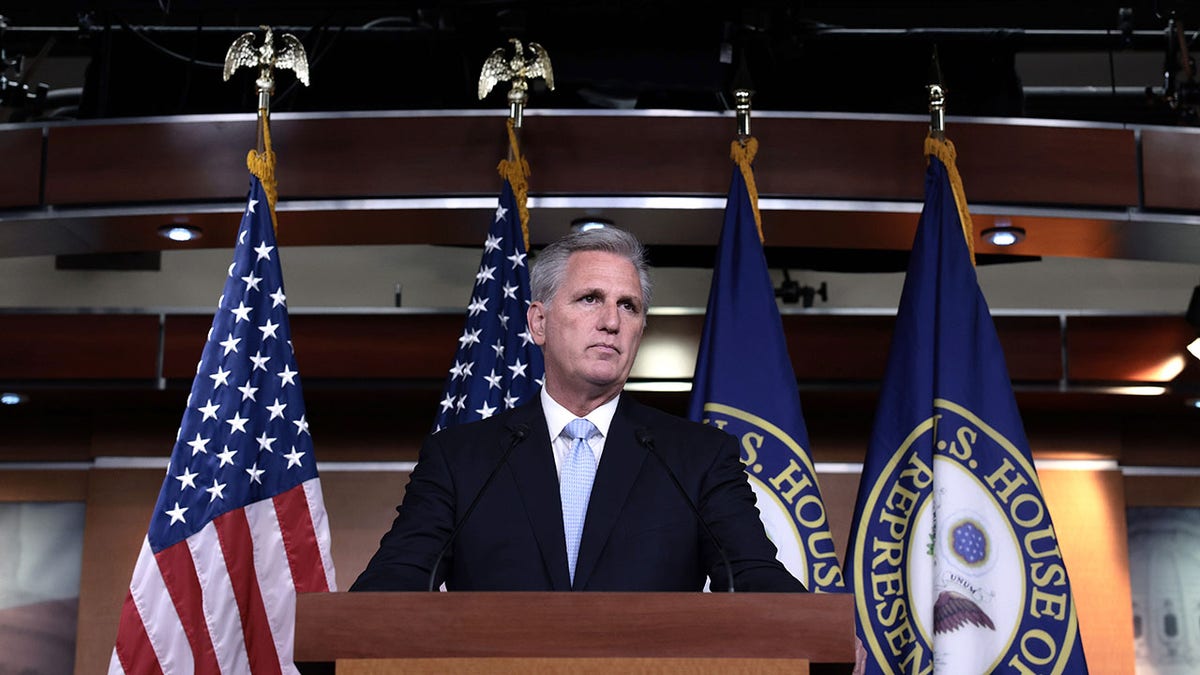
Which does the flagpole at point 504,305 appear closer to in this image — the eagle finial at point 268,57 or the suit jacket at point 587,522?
the eagle finial at point 268,57

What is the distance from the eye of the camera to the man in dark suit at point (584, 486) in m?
2.24

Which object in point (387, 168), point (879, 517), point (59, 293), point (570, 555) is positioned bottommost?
point (570, 555)

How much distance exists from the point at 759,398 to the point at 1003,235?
108cm

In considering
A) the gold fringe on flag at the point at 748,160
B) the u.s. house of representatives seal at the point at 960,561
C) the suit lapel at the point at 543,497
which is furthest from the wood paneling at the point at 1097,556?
the suit lapel at the point at 543,497

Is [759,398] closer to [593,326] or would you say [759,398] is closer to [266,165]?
[593,326]

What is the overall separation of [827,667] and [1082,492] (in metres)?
4.04

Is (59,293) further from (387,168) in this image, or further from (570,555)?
(570,555)

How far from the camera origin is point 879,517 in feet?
12.0

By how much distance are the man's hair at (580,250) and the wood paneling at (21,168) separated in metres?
2.34

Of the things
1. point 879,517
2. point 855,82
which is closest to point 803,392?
point 855,82

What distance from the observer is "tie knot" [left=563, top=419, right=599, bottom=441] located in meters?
2.48

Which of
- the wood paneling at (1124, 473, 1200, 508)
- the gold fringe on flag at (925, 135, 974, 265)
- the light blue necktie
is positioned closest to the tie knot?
the light blue necktie

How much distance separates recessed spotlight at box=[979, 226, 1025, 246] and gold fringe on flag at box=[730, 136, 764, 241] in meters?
0.82

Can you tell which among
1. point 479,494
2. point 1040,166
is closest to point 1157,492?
point 1040,166
